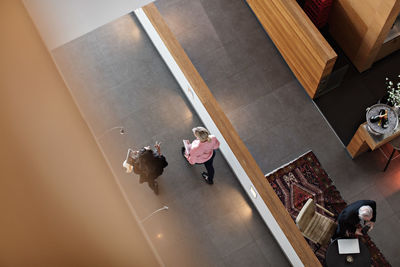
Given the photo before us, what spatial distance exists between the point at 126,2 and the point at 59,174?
1.49 metres

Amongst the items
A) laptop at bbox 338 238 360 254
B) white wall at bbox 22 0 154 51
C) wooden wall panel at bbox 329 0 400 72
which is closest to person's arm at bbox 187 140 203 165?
laptop at bbox 338 238 360 254

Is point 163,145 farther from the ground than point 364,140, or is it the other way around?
point 163,145

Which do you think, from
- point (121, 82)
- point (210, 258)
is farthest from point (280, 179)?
point (121, 82)

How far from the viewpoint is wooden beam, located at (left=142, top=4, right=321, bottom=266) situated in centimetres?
432

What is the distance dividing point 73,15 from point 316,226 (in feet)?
13.9

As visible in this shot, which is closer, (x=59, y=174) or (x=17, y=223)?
(x=17, y=223)

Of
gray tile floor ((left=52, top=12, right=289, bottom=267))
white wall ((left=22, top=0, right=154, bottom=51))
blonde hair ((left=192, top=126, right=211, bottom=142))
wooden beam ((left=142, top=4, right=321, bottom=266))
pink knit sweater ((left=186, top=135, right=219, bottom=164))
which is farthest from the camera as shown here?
gray tile floor ((left=52, top=12, right=289, bottom=267))

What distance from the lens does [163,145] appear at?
6059mm

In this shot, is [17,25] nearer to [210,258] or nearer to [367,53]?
[210,258]

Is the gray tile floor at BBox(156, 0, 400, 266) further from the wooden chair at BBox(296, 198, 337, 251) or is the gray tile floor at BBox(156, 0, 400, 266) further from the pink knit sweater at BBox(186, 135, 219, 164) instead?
the pink knit sweater at BBox(186, 135, 219, 164)

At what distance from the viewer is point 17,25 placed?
835 millimetres

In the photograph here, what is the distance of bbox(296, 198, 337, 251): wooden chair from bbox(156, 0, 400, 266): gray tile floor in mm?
620

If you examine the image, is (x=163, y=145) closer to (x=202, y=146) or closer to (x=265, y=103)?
(x=202, y=146)

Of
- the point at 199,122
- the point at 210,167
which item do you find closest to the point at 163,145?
the point at 199,122
